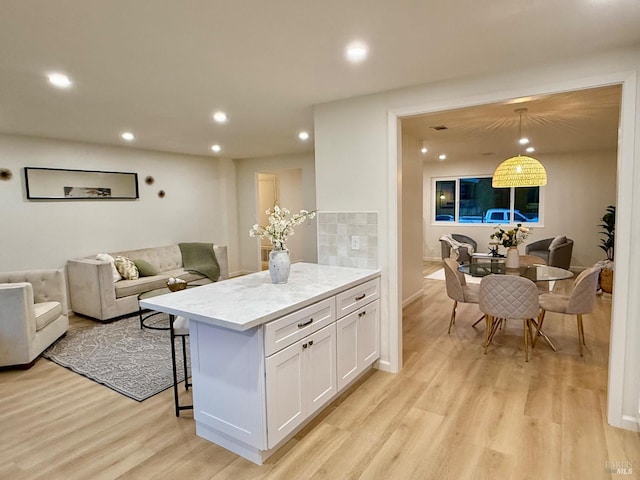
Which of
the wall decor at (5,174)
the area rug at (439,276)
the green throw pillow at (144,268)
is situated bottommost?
the area rug at (439,276)

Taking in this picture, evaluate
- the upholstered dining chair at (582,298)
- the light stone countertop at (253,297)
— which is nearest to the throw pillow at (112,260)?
the light stone countertop at (253,297)

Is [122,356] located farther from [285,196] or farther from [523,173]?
[285,196]

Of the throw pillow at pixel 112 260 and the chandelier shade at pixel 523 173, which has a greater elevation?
the chandelier shade at pixel 523 173

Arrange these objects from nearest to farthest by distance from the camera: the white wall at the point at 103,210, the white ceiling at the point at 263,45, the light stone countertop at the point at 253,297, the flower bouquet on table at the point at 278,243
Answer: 1. the white ceiling at the point at 263,45
2. the light stone countertop at the point at 253,297
3. the flower bouquet on table at the point at 278,243
4. the white wall at the point at 103,210

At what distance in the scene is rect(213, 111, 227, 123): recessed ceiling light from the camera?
3.77 m

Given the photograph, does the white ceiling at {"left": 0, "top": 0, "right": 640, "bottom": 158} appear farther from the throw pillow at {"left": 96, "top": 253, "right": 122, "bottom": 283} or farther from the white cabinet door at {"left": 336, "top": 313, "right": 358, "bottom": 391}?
the throw pillow at {"left": 96, "top": 253, "right": 122, "bottom": 283}

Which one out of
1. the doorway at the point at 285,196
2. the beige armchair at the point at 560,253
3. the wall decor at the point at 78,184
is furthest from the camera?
the doorway at the point at 285,196

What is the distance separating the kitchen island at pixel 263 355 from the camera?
2006mm

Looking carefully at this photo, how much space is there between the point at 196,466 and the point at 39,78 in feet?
9.07

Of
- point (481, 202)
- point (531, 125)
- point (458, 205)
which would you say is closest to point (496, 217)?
point (481, 202)

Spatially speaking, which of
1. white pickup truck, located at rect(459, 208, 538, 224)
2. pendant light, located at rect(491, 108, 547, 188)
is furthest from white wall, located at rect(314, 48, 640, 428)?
white pickup truck, located at rect(459, 208, 538, 224)

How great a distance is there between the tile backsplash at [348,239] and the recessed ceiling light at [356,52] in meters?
1.22

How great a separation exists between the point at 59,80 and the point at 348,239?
8.10 ft

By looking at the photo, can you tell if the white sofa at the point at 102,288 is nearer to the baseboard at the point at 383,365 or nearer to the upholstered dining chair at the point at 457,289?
the baseboard at the point at 383,365
